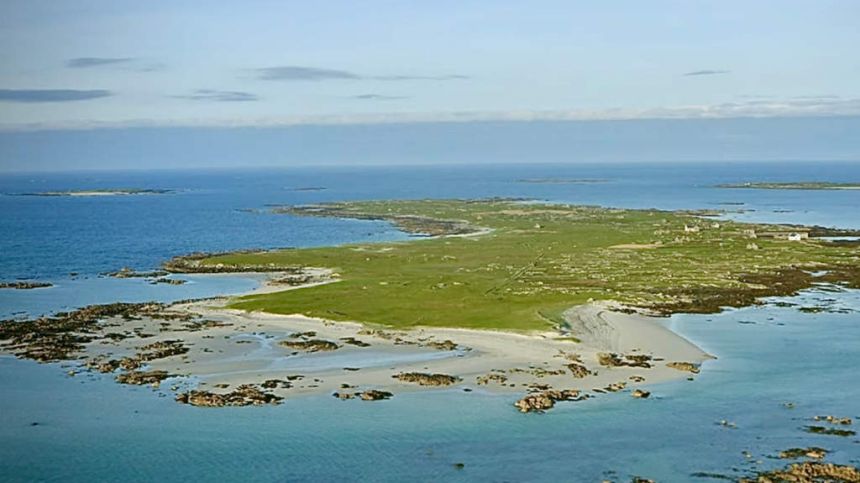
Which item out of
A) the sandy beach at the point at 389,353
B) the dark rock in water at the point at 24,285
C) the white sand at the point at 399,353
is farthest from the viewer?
the dark rock in water at the point at 24,285

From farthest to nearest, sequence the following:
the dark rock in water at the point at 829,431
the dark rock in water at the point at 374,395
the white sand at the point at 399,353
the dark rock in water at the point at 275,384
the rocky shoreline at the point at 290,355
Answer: the white sand at the point at 399,353
the dark rock in water at the point at 275,384
the rocky shoreline at the point at 290,355
the dark rock in water at the point at 374,395
the dark rock in water at the point at 829,431

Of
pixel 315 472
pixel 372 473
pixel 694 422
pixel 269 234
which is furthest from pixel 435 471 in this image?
pixel 269 234

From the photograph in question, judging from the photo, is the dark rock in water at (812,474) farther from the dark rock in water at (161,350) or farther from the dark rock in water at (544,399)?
the dark rock in water at (161,350)

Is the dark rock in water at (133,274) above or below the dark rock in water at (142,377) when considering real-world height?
above

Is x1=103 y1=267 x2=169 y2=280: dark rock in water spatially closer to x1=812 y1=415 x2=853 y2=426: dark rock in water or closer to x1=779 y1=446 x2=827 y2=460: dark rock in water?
x1=812 y1=415 x2=853 y2=426: dark rock in water

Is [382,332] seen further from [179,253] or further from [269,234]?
[269,234]

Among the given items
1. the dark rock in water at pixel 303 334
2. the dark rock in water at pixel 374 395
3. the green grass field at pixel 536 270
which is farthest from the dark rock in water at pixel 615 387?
the dark rock in water at pixel 303 334

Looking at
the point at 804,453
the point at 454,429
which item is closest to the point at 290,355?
the point at 454,429
